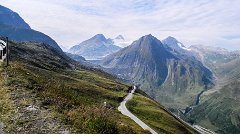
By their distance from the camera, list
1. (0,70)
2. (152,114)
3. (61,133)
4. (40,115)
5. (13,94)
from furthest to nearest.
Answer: (152,114) → (0,70) → (13,94) → (40,115) → (61,133)

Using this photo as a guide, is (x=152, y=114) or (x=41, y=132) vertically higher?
(x=41, y=132)

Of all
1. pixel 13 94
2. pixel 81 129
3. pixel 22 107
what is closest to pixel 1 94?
pixel 13 94

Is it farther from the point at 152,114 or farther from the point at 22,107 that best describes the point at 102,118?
the point at 152,114

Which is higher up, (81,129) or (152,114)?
(81,129)

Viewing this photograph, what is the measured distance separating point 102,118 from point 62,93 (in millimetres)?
8603

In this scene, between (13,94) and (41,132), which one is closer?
(41,132)

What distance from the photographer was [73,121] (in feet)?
89.0

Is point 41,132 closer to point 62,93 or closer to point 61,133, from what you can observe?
point 61,133

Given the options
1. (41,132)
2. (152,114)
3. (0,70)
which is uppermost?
(0,70)

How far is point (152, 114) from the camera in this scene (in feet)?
397

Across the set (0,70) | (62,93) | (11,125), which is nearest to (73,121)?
(11,125)

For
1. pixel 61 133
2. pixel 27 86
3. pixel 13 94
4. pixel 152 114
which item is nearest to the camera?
pixel 61 133

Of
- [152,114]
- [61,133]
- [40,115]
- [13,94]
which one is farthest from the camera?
[152,114]

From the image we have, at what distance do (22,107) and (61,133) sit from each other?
18.6 feet
